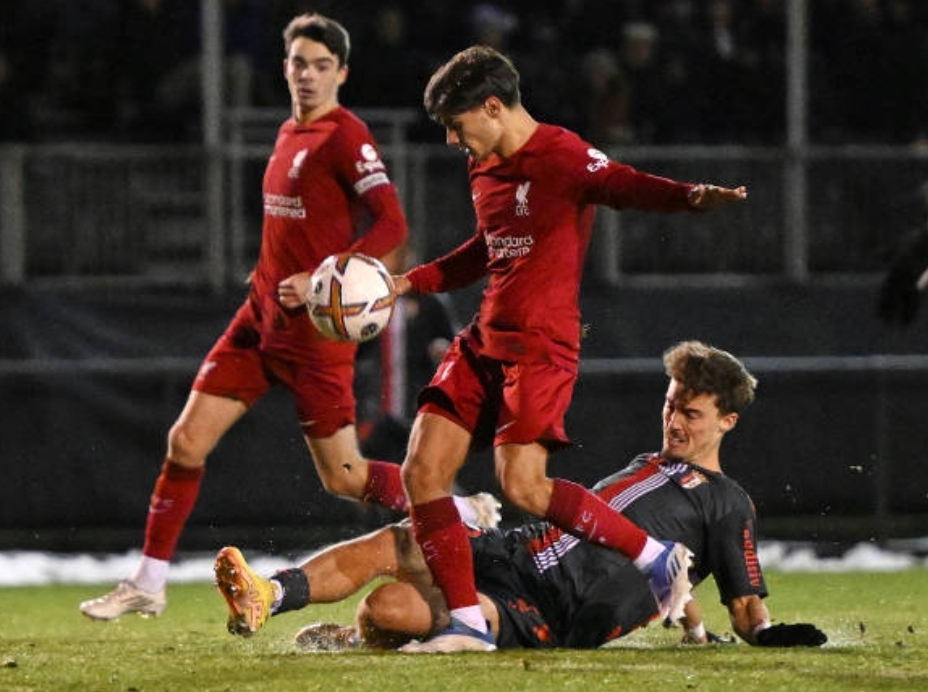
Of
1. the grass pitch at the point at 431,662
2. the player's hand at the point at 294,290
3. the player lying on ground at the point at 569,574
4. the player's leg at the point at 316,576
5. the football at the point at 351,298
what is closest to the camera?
the grass pitch at the point at 431,662

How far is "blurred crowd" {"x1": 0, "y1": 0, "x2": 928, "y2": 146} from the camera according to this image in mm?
14711

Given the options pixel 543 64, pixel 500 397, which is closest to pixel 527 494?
pixel 500 397

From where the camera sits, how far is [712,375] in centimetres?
749

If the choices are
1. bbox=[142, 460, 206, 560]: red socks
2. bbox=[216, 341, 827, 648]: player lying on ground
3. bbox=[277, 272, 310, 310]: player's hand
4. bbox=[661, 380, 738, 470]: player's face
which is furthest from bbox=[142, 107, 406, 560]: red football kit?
bbox=[661, 380, 738, 470]: player's face

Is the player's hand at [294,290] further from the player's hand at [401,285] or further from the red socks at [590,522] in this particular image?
the red socks at [590,522]

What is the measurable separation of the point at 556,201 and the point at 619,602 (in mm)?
1294

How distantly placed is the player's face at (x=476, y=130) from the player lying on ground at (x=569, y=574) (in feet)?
3.41

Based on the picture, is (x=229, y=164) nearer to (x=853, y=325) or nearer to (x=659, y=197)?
(x=853, y=325)

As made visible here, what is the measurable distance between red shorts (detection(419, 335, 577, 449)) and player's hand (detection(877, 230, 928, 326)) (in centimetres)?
520

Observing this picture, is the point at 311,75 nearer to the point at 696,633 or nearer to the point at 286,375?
the point at 286,375

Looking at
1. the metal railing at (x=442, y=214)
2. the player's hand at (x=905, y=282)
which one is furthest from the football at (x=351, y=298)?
the metal railing at (x=442, y=214)

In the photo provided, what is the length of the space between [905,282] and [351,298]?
5.97m

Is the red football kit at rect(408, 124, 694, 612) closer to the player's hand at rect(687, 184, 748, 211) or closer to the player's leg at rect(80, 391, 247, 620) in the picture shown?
the player's hand at rect(687, 184, 748, 211)

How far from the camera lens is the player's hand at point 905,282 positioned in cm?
1234
